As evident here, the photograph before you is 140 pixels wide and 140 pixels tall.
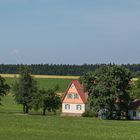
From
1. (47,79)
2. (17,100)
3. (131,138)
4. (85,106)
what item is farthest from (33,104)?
(47,79)

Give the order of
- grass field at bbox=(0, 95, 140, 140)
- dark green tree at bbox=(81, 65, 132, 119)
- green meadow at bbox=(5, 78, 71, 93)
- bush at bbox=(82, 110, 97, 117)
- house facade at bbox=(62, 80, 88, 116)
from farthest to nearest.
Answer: green meadow at bbox=(5, 78, 71, 93) < house facade at bbox=(62, 80, 88, 116) < bush at bbox=(82, 110, 97, 117) < dark green tree at bbox=(81, 65, 132, 119) < grass field at bbox=(0, 95, 140, 140)

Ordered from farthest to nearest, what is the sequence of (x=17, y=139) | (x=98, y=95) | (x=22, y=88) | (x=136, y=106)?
1. (x=22, y=88)
2. (x=136, y=106)
3. (x=98, y=95)
4. (x=17, y=139)

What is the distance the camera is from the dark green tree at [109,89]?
97.0 m

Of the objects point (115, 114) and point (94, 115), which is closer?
point (115, 114)

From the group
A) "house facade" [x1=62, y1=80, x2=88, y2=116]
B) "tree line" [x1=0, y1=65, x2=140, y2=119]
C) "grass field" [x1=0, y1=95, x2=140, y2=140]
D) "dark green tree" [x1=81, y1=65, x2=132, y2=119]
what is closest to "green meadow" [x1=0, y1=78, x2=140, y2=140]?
"grass field" [x1=0, y1=95, x2=140, y2=140]

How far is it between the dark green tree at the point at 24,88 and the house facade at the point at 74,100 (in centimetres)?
1012

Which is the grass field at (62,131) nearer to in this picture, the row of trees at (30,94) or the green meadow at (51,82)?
the row of trees at (30,94)

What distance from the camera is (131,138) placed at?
4225 cm

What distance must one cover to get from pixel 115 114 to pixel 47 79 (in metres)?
93.6

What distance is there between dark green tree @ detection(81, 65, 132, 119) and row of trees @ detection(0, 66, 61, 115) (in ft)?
30.7

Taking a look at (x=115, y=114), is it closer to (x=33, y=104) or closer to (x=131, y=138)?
(x=33, y=104)

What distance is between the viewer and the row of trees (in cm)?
10738

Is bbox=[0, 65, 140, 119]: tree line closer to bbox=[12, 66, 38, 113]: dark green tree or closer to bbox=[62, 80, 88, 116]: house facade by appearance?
bbox=[12, 66, 38, 113]: dark green tree

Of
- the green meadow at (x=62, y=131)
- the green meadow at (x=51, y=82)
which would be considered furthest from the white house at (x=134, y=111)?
the green meadow at (x=51, y=82)
